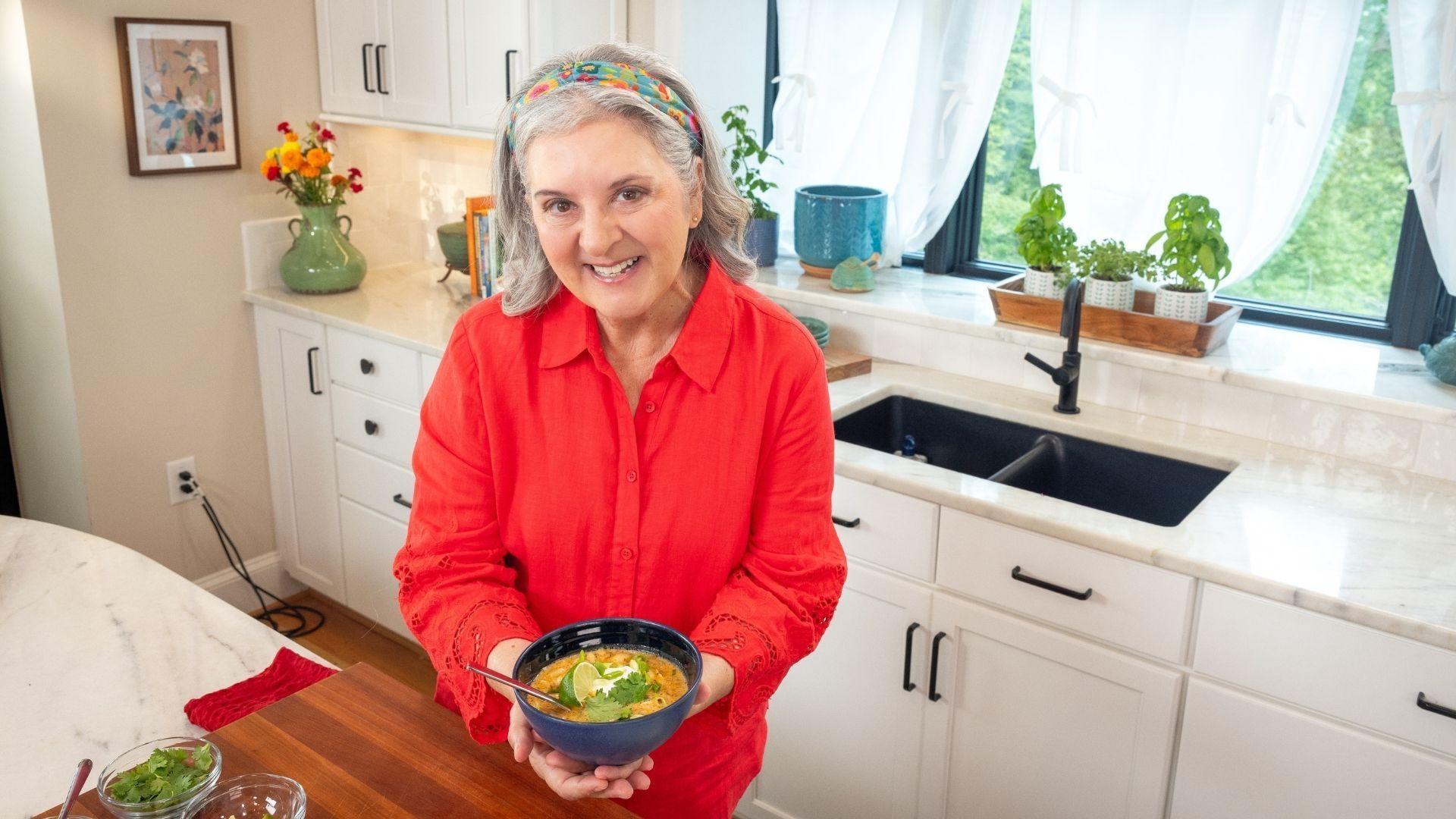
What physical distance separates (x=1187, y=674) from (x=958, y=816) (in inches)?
23.1

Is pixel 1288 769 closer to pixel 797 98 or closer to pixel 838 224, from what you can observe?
pixel 838 224

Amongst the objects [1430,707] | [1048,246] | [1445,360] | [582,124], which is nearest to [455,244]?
[1048,246]

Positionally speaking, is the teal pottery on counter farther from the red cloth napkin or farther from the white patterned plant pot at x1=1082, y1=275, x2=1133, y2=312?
the red cloth napkin

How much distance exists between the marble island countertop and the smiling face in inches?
38.2

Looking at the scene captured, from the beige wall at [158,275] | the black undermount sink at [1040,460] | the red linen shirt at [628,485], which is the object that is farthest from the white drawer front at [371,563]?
the red linen shirt at [628,485]

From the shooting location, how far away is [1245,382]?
2328mm

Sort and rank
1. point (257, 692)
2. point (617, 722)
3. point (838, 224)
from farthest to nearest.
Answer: point (838, 224) < point (257, 692) < point (617, 722)

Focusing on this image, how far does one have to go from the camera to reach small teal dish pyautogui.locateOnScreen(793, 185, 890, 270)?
302 centimetres

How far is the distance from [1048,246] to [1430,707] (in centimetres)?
129

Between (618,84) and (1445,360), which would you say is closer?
(618,84)

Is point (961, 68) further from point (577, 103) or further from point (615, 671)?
point (615, 671)

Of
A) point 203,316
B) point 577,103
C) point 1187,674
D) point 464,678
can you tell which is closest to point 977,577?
point 1187,674

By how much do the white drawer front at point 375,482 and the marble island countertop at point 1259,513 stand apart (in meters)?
1.29

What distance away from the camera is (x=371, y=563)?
11.2 ft
